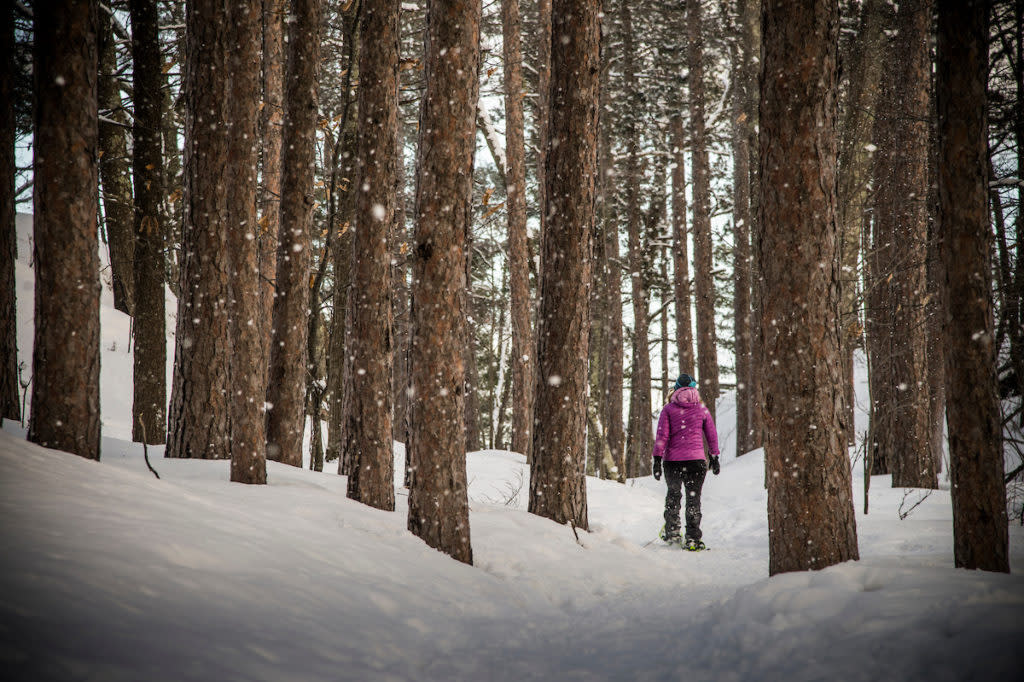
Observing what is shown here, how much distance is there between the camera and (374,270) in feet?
19.4

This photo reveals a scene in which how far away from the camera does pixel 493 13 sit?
1459cm

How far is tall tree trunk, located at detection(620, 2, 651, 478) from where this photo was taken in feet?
58.0

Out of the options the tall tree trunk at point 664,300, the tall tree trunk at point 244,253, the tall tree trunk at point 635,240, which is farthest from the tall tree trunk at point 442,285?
the tall tree trunk at point 664,300

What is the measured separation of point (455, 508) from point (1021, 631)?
11.8ft

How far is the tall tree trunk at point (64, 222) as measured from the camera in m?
4.51

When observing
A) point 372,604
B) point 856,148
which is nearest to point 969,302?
point 372,604

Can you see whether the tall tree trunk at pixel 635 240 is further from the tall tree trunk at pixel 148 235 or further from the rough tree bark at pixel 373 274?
the rough tree bark at pixel 373 274

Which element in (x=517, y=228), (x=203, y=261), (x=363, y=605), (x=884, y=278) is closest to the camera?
(x=363, y=605)

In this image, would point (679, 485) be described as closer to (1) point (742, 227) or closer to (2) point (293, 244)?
(2) point (293, 244)

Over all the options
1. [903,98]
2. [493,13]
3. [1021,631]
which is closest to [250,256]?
[1021,631]

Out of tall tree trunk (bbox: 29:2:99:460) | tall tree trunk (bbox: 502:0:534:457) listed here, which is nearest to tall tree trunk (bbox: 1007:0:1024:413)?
tall tree trunk (bbox: 502:0:534:457)

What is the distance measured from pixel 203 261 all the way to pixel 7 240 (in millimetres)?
1836

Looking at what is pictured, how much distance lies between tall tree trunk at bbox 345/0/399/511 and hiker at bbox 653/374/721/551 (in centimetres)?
378

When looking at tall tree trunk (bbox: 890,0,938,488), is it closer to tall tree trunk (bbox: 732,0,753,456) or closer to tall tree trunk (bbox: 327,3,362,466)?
tall tree trunk (bbox: 732,0,753,456)
